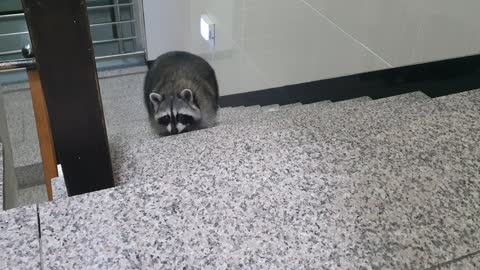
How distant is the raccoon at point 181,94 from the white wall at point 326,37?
0.23 metres

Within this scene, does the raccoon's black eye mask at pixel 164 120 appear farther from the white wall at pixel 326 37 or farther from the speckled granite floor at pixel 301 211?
the speckled granite floor at pixel 301 211

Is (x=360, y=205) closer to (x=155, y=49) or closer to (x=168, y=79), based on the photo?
(x=168, y=79)

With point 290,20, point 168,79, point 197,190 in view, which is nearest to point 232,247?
point 197,190

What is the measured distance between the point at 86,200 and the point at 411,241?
585 mm

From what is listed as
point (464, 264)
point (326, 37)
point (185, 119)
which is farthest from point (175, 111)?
point (464, 264)

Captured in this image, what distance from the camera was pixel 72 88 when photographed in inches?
33.6

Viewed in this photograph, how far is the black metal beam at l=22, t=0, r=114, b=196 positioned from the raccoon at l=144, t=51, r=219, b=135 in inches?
60.8

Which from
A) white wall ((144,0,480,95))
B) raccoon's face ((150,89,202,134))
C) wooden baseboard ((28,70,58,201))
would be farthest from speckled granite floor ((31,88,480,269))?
raccoon's face ((150,89,202,134))

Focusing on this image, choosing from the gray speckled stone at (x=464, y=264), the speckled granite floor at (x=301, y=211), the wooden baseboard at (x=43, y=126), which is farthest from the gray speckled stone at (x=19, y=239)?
the wooden baseboard at (x=43, y=126)

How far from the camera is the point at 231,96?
3.12 meters

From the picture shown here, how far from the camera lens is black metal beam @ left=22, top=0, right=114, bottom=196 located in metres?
0.77

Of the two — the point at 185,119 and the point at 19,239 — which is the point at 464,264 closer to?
the point at 19,239

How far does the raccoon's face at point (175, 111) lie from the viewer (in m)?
2.53

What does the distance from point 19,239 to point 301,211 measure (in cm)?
49
